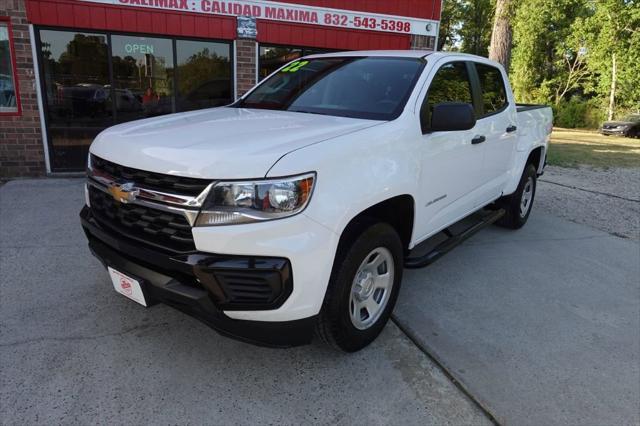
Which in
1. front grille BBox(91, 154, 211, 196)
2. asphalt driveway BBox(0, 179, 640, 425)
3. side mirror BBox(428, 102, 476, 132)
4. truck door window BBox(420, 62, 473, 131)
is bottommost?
asphalt driveway BBox(0, 179, 640, 425)

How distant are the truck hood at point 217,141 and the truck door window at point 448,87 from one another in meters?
0.66

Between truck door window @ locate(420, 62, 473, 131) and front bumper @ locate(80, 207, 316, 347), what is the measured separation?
1.66m

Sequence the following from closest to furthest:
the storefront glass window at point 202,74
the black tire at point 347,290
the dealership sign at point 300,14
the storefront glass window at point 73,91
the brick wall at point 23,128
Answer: the black tire at point 347,290 < the brick wall at point 23,128 < the storefront glass window at point 73,91 < the dealership sign at point 300,14 < the storefront glass window at point 202,74

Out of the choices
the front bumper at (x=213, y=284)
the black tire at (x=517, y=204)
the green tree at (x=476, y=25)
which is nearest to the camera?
the front bumper at (x=213, y=284)

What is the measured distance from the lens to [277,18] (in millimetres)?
8547

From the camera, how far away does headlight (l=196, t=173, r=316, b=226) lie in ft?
7.07

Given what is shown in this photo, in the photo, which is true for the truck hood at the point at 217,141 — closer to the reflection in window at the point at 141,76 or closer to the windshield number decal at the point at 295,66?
the windshield number decal at the point at 295,66

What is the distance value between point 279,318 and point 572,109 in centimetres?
3220

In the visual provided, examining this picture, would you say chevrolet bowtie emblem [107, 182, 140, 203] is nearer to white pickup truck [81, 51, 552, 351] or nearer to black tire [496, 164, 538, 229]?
white pickup truck [81, 51, 552, 351]

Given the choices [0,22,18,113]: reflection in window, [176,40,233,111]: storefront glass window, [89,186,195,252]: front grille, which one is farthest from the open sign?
[89,186,195,252]: front grille

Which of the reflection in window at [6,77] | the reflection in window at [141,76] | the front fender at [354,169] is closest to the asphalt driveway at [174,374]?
the front fender at [354,169]

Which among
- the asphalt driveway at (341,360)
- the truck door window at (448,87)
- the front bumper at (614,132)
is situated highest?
the truck door window at (448,87)

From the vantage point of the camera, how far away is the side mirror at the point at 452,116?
301cm

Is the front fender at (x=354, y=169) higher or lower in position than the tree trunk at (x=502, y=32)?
lower
